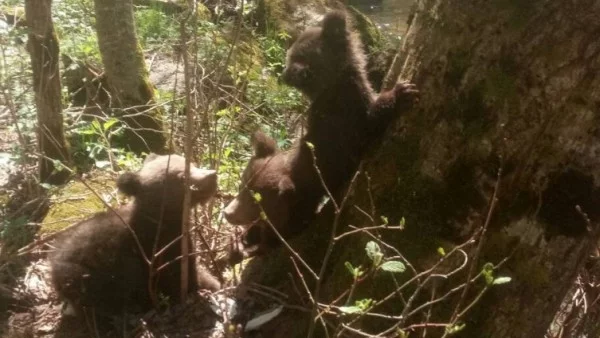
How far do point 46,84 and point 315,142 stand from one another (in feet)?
8.05

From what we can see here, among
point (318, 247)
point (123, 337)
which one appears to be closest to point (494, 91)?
point (318, 247)

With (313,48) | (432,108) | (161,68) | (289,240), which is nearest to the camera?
(432,108)

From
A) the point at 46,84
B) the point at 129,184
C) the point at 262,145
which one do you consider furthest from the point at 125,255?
the point at 46,84

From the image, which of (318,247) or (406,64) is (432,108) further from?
(318,247)

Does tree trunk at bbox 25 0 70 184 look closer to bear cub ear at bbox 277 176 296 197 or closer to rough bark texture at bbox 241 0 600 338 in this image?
bear cub ear at bbox 277 176 296 197

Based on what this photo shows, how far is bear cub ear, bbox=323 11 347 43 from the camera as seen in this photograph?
15.1ft

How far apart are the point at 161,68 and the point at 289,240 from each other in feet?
16.6

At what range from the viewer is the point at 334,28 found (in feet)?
15.1

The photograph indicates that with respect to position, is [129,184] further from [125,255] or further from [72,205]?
[72,205]

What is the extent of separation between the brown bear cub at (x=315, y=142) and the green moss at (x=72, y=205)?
143 centimetres

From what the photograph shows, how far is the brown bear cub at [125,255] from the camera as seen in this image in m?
4.09

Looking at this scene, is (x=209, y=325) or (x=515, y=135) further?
(x=209, y=325)

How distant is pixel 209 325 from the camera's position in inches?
152

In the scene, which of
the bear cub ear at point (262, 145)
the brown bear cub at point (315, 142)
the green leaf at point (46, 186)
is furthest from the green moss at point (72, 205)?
the brown bear cub at point (315, 142)
